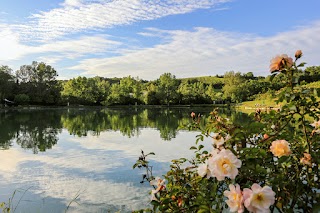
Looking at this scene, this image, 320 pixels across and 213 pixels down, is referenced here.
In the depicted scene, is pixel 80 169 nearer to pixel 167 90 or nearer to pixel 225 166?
pixel 225 166

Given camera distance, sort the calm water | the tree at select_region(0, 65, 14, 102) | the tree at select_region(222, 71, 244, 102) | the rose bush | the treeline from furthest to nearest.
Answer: the tree at select_region(222, 71, 244, 102) → the treeline → the tree at select_region(0, 65, 14, 102) → the calm water → the rose bush

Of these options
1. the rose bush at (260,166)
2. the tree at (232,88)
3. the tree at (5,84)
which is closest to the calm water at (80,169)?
the rose bush at (260,166)

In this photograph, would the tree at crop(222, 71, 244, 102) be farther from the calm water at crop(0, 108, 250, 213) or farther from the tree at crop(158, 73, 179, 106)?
the calm water at crop(0, 108, 250, 213)

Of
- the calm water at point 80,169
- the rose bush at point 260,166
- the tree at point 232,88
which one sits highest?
the tree at point 232,88

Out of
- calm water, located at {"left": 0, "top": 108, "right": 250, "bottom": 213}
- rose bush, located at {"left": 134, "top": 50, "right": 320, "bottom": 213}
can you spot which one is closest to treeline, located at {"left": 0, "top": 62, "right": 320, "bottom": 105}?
calm water, located at {"left": 0, "top": 108, "right": 250, "bottom": 213}

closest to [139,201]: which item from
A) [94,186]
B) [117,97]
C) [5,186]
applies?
[94,186]

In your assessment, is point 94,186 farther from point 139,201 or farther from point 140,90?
point 140,90

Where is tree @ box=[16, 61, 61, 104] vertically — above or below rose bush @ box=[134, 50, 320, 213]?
above

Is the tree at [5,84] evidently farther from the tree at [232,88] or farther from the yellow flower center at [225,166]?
the yellow flower center at [225,166]

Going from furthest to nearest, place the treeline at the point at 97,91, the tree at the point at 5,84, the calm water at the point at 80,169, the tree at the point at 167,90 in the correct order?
1. the tree at the point at 167,90
2. the treeline at the point at 97,91
3. the tree at the point at 5,84
4. the calm water at the point at 80,169

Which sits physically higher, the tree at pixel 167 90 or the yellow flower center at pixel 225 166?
the tree at pixel 167 90

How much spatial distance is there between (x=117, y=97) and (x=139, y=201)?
171ft

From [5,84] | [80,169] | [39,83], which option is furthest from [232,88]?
[80,169]

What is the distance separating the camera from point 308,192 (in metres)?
1.69
